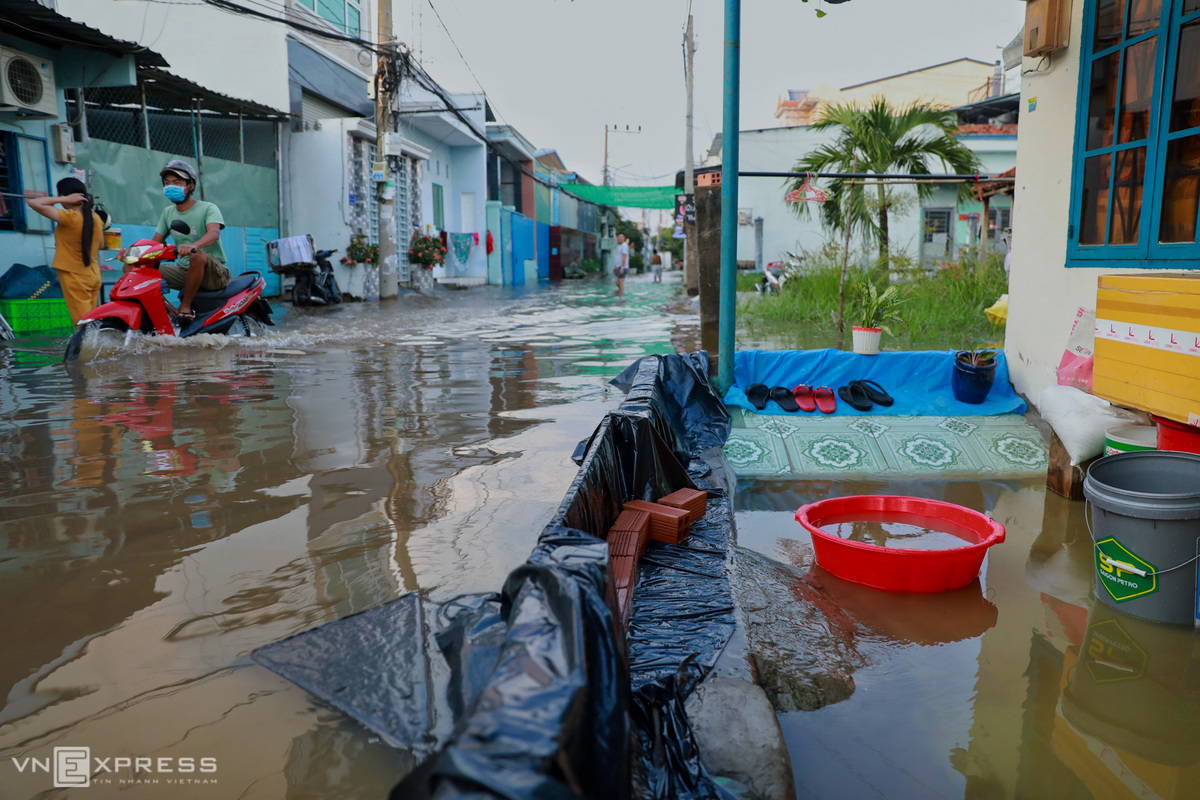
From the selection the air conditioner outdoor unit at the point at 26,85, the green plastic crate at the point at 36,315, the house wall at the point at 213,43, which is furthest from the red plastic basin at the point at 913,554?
the house wall at the point at 213,43

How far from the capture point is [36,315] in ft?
30.4

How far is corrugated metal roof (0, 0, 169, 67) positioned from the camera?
8.27 m

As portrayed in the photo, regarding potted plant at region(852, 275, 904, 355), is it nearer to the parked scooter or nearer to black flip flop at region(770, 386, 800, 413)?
black flip flop at region(770, 386, 800, 413)

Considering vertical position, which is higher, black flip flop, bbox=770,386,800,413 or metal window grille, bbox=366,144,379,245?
metal window grille, bbox=366,144,379,245

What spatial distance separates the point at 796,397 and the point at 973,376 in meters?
1.14

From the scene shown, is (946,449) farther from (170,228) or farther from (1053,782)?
(170,228)

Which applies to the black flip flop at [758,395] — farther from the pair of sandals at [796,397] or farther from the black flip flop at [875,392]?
the black flip flop at [875,392]

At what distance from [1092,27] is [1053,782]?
14.0 feet

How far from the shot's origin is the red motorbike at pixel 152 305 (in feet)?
23.5

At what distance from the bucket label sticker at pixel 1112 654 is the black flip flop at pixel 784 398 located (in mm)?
2796

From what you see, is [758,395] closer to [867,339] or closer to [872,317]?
Answer: [867,339]

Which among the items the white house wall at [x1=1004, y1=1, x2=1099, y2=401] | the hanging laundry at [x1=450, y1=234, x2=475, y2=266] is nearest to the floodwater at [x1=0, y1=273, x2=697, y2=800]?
the white house wall at [x1=1004, y1=1, x2=1099, y2=401]

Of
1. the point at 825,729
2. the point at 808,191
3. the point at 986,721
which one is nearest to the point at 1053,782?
the point at 986,721

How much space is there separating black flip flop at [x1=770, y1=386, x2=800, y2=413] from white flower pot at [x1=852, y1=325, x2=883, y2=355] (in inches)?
27.1
